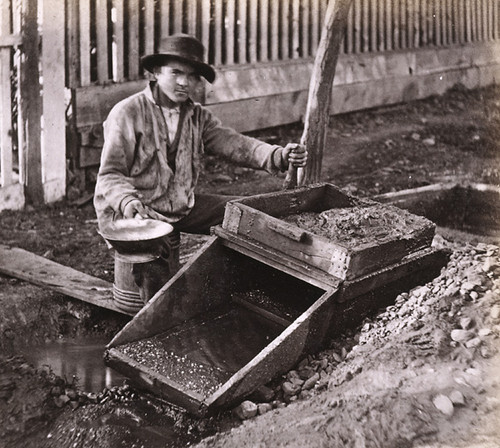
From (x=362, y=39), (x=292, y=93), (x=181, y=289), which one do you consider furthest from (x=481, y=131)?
(x=181, y=289)

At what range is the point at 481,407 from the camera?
389 cm

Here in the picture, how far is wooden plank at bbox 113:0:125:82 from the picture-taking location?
771 cm

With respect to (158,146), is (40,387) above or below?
below

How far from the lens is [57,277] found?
5.76 meters

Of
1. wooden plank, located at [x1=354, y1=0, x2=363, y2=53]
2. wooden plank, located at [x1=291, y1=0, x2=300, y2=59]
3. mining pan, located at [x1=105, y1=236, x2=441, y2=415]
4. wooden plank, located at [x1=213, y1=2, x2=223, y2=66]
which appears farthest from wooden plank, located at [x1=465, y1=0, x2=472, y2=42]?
mining pan, located at [x1=105, y1=236, x2=441, y2=415]

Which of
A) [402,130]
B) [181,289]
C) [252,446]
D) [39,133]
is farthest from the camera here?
[402,130]

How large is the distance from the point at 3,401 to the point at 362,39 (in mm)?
7813

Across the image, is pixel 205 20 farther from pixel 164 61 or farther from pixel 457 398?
pixel 457 398

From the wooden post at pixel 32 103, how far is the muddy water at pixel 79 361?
2367 millimetres

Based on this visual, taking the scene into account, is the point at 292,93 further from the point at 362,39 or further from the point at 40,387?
the point at 40,387

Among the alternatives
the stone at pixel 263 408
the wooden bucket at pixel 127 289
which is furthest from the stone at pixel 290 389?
the wooden bucket at pixel 127 289

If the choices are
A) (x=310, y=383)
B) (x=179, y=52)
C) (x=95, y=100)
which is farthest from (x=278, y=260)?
(x=95, y=100)

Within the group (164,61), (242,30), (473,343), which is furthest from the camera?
(242,30)

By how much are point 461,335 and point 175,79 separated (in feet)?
7.66
